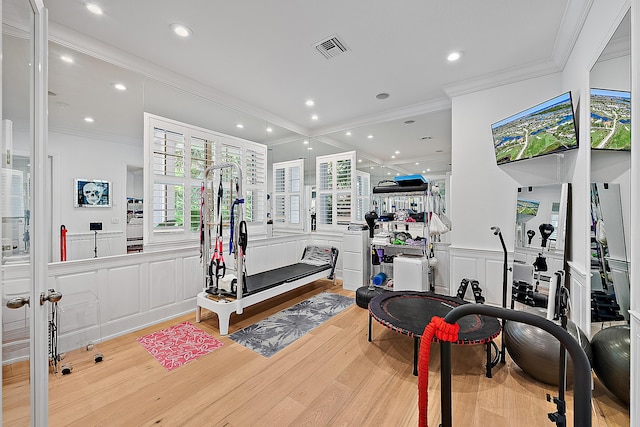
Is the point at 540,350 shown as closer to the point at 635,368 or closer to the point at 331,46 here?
the point at 635,368

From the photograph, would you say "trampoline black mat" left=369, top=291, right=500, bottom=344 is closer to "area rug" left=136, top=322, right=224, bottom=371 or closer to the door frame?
"area rug" left=136, top=322, right=224, bottom=371

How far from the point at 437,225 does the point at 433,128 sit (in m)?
2.00

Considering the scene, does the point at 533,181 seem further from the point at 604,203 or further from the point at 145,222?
the point at 145,222

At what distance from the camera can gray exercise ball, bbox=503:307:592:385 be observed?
2.03 metres

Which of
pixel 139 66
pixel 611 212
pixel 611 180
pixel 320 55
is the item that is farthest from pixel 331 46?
pixel 611 212

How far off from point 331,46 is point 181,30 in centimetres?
147

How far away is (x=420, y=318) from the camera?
8.42 ft

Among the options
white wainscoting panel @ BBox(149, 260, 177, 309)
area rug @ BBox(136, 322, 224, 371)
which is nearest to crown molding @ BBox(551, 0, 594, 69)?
area rug @ BBox(136, 322, 224, 371)

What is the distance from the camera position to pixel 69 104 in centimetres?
327

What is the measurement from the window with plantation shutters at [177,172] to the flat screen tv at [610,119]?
11.2 feet

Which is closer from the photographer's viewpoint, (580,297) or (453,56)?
(580,297)

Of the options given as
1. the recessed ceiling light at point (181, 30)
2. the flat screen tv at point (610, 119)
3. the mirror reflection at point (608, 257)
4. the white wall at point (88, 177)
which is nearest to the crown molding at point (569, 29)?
the flat screen tv at point (610, 119)

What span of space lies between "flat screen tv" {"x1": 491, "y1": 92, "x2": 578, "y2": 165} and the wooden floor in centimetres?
217

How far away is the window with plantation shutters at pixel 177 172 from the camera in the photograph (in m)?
3.28
